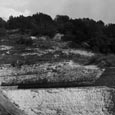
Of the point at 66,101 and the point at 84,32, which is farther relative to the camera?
the point at 84,32

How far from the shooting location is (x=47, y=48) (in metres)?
19.6

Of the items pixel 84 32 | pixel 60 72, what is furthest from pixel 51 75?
pixel 84 32

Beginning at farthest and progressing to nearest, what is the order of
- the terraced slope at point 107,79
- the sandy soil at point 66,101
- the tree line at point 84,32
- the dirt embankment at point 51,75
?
the tree line at point 84,32
the dirt embankment at point 51,75
the terraced slope at point 107,79
the sandy soil at point 66,101

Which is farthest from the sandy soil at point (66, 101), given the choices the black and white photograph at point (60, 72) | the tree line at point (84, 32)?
the tree line at point (84, 32)

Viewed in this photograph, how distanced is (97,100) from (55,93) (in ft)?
5.56

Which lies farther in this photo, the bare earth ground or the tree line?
the tree line

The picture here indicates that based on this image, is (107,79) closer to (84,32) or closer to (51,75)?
(51,75)

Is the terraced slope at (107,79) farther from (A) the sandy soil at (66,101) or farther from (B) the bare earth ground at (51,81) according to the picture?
(A) the sandy soil at (66,101)

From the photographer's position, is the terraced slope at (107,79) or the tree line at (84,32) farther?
the tree line at (84,32)

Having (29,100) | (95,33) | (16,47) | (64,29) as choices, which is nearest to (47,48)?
(16,47)

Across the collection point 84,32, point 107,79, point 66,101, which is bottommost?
point 66,101

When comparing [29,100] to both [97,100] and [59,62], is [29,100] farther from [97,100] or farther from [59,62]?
[59,62]

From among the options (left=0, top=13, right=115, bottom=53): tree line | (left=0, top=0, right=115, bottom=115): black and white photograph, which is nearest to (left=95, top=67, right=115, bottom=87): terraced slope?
(left=0, top=0, right=115, bottom=115): black and white photograph

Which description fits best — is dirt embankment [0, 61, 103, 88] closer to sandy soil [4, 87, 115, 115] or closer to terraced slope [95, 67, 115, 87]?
terraced slope [95, 67, 115, 87]
